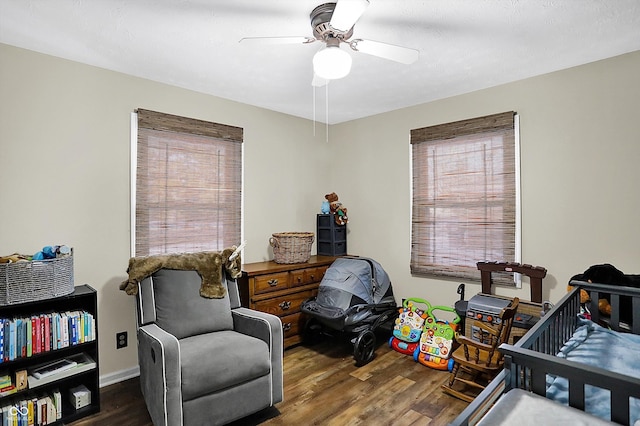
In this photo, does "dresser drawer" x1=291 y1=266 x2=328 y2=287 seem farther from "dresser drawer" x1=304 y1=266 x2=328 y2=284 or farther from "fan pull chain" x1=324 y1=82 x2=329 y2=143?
"fan pull chain" x1=324 y1=82 x2=329 y2=143

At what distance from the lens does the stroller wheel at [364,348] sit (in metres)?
3.05

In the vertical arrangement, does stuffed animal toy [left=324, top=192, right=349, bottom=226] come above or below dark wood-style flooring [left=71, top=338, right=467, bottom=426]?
above

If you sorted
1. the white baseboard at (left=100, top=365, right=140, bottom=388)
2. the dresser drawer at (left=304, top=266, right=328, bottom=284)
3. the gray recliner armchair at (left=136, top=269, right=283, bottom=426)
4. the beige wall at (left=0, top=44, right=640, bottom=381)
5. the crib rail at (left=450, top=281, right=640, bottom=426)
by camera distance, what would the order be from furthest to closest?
the dresser drawer at (left=304, top=266, right=328, bottom=284) → the white baseboard at (left=100, top=365, right=140, bottom=388) → the beige wall at (left=0, top=44, right=640, bottom=381) → the gray recliner armchair at (left=136, top=269, right=283, bottom=426) → the crib rail at (left=450, top=281, right=640, bottom=426)

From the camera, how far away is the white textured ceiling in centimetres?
195

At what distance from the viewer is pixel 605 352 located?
1.68 meters

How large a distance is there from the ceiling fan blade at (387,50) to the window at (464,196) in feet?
4.99

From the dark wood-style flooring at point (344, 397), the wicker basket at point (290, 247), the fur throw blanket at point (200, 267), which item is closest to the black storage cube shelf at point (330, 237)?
the wicker basket at point (290, 247)

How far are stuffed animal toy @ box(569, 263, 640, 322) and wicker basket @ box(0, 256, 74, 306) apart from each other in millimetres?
3442

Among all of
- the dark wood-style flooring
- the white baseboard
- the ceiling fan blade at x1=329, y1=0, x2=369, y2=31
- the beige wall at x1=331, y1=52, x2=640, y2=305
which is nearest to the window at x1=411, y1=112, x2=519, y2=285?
the beige wall at x1=331, y1=52, x2=640, y2=305

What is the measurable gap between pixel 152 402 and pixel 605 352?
2.44m

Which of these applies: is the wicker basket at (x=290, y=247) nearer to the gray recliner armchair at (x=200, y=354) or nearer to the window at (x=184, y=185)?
the window at (x=184, y=185)

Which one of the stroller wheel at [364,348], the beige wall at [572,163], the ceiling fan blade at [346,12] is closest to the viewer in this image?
the ceiling fan blade at [346,12]

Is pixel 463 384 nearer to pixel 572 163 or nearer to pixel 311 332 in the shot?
pixel 311 332

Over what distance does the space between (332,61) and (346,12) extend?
0.29 meters
